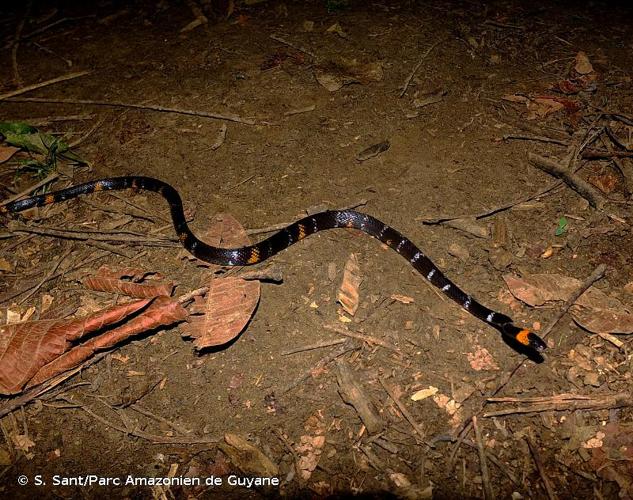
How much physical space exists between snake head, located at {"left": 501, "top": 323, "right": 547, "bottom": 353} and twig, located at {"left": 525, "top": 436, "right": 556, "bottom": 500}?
78 cm

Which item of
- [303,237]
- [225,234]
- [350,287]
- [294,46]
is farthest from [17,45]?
[350,287]

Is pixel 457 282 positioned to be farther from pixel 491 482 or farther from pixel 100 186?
pixel 100 186

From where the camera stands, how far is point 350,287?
471 centimetres

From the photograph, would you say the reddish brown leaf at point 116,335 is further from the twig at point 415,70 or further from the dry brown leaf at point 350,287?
the twig at point 415,70

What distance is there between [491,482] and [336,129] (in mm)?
4641

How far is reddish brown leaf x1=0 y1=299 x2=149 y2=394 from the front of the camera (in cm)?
400

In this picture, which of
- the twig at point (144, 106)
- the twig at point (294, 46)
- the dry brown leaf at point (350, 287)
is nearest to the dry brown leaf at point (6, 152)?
the twig at point (144, 106)

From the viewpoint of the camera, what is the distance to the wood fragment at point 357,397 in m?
3.74

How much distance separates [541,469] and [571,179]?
3356 mm

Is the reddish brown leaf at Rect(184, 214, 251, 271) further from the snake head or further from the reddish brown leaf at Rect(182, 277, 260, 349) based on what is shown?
the snake head

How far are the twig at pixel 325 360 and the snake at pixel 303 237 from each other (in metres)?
1.15

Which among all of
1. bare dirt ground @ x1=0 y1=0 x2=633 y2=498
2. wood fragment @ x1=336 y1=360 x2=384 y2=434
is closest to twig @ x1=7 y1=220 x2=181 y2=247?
bare dirt ground @ x1=0 y1=0 x2=633 y2=498

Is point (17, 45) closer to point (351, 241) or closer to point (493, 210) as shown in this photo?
point (351, 241)

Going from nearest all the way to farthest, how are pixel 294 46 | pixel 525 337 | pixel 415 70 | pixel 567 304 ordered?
pixel 525 337, pixel 567 304, pixel 415 70, pixel 294 46
